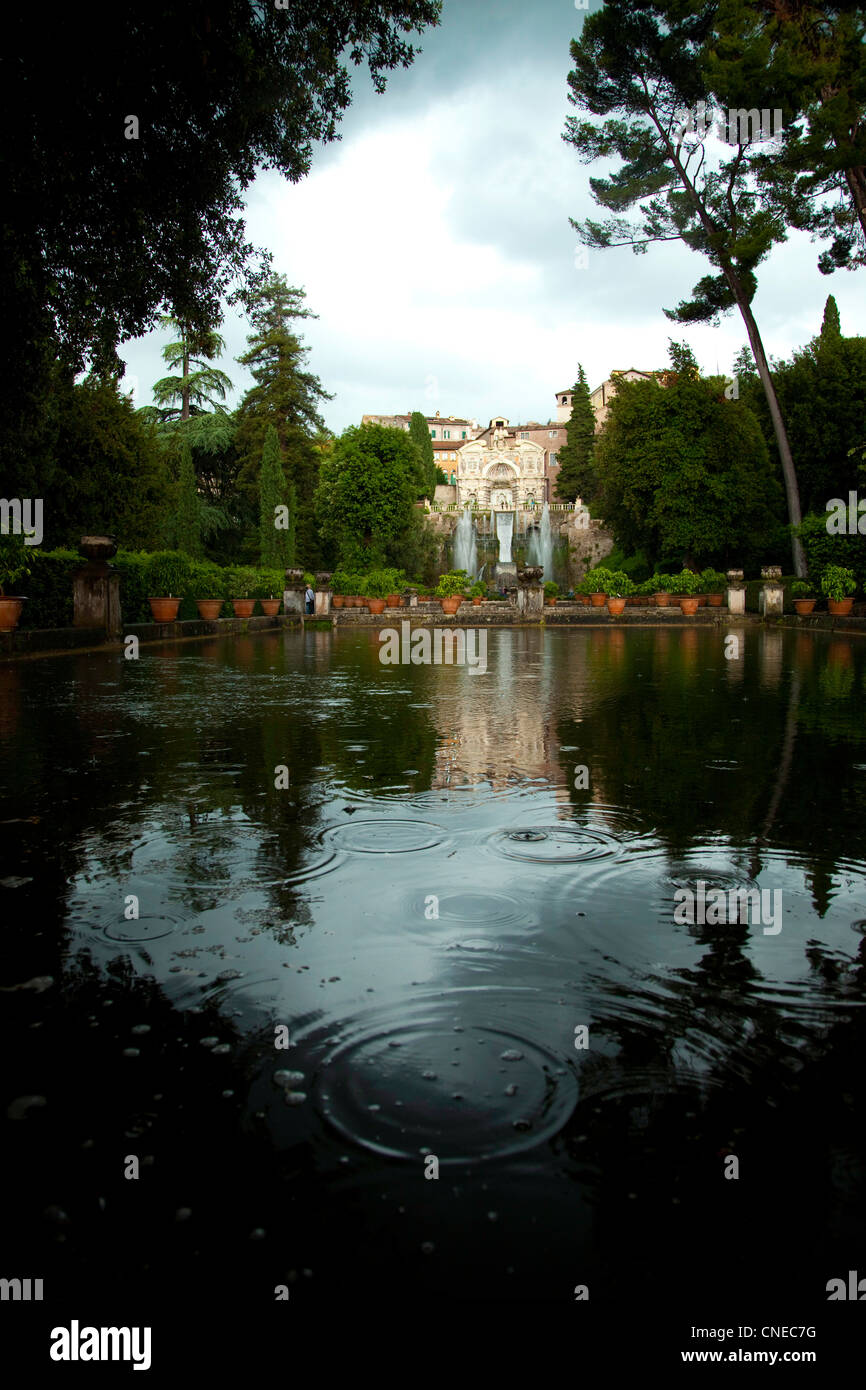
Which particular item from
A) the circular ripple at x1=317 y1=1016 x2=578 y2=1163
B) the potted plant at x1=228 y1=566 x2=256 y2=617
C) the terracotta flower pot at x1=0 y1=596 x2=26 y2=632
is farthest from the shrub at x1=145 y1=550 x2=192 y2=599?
the circular ripple at x1=317 y1=1016 x2=578 y2=1163

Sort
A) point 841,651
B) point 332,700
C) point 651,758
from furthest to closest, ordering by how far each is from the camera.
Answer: point 841,651 < point 332,700 < point 651,758

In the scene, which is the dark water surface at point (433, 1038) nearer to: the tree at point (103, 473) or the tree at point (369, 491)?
the tree at point (103, 473)

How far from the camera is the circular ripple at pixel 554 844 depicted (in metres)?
3.25

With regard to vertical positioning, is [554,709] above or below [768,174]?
below

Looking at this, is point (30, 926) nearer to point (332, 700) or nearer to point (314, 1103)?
point (314, 1103)

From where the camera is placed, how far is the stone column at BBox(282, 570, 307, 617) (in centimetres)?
2850

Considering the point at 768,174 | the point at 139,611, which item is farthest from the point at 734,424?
the point at 139,611

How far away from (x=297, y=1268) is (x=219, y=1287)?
0.11 m

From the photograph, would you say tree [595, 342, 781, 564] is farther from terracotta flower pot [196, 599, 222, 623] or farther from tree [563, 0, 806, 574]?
terracotta flower pot [196, 599, 222, 623]

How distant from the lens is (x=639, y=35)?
2686 centimetres

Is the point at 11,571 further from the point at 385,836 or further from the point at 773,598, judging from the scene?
the point at 773,598

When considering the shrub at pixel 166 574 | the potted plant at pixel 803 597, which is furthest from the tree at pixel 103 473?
the potted plant at pixel 803 597

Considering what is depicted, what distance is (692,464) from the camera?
35344 mm

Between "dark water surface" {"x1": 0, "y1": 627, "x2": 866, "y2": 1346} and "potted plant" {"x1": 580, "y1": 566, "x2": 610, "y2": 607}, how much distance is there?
89.0ft
